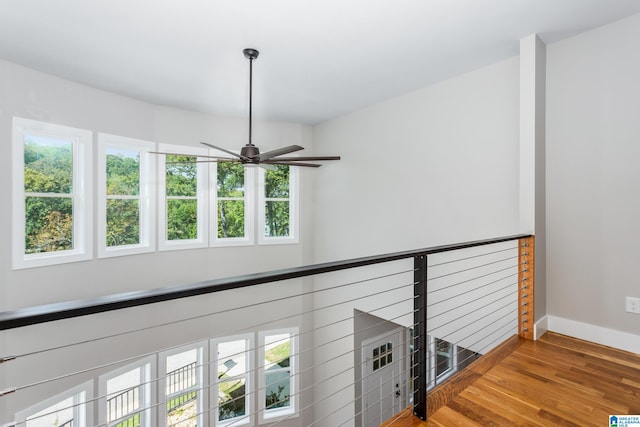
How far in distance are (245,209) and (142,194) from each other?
4.97 ft

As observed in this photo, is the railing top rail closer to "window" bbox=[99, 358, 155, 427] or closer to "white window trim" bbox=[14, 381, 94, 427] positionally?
"white window trim" bbox=[14, 381, 94, 427]

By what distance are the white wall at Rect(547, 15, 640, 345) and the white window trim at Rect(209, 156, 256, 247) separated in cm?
403

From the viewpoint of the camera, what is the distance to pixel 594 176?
2.75 meters

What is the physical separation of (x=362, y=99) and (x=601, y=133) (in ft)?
8.62

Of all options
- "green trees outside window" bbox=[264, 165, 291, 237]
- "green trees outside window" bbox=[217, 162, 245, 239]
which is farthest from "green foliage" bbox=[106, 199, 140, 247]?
"green trees outside window" bbox=[264, 165, 291, 237]

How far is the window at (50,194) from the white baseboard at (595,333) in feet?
16.5

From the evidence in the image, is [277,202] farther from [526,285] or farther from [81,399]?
[526,285]

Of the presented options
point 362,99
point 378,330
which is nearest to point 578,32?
point 362,99

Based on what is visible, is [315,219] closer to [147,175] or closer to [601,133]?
[147,175]

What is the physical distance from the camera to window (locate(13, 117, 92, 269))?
3.42 m

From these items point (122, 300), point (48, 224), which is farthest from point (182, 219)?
point (122, 300)

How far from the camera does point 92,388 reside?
3918mm

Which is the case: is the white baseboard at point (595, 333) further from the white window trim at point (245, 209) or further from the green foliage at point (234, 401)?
the green foliage at point (234, 401)

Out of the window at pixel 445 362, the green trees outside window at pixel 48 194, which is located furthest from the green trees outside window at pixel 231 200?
the window at pixel 445 362
